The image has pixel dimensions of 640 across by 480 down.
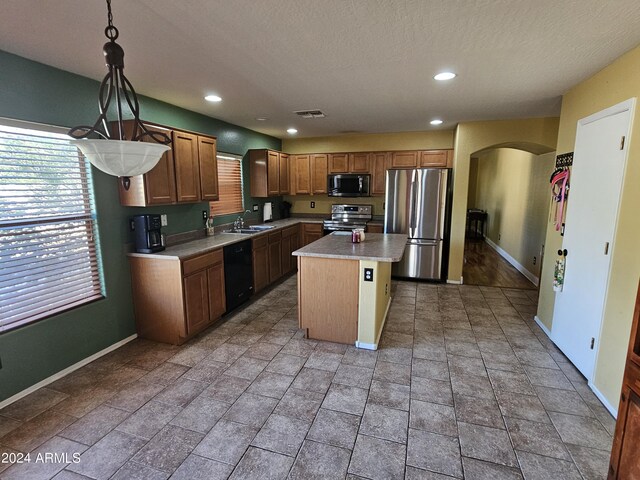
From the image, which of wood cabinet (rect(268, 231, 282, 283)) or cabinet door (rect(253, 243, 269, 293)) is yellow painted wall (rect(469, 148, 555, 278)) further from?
cabinet door (rect(253, 243, 269, 293))

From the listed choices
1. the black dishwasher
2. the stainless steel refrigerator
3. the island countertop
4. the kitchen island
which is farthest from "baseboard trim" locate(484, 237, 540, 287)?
the black dishwasher

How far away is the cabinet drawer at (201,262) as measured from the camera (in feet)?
10.1

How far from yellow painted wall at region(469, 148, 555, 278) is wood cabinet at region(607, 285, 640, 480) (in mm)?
3797

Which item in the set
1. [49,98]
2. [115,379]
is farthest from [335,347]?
[49,98]

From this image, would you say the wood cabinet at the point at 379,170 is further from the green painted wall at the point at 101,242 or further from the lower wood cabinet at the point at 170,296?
the lower wood cabinet at the point at 170,296

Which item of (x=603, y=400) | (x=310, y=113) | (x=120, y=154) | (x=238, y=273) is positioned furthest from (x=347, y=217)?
(x=120, y=154)

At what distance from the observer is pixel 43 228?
8.17 feet

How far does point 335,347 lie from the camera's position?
3127 mm

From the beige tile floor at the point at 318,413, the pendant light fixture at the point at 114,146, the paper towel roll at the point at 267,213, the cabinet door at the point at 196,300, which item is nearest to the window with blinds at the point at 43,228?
the beige tile floor at the point at 318,413

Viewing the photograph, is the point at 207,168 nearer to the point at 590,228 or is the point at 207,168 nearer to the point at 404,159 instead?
the point at 404,159

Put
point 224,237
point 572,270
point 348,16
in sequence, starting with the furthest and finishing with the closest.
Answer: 1. point 224,237
2. point 572,270
3. point 348,16

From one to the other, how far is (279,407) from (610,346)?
238 cm

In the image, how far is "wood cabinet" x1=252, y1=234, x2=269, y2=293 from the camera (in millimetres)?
4410

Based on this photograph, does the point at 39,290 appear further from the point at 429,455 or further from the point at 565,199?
the point at 565,199
